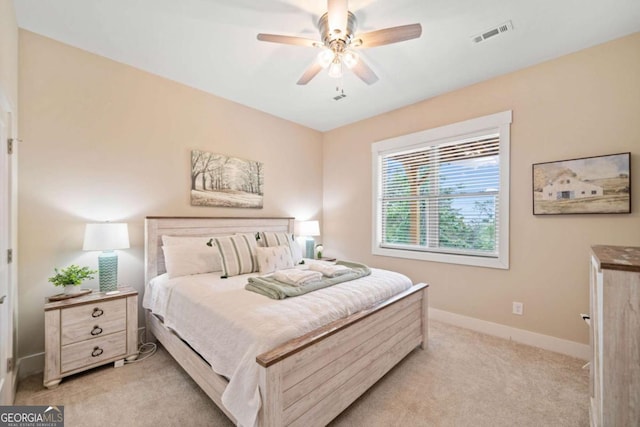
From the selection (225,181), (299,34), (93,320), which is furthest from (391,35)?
(93,320)

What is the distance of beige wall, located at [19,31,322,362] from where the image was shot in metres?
2.23

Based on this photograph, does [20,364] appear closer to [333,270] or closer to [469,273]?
[333,270]

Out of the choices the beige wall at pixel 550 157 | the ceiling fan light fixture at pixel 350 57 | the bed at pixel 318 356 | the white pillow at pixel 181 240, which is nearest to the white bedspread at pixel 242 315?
the bed at pixel 318 356

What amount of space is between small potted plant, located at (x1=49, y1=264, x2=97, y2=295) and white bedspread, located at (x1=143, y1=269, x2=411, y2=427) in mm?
556

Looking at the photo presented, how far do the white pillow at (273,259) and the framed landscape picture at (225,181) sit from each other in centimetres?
101

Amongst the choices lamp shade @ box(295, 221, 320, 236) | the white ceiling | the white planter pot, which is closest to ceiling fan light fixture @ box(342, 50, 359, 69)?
the white ceiling

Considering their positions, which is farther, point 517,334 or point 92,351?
point 517,334

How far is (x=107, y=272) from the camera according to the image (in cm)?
237

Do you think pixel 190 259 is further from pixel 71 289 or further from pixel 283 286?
pixel 283 286

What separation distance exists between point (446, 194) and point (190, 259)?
3.06 m

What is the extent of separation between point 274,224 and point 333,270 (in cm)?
171

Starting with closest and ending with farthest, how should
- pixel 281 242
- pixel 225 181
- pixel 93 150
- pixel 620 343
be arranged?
pixel 620 343
pixel 93 150
pixel 281 242
pixel 225 181

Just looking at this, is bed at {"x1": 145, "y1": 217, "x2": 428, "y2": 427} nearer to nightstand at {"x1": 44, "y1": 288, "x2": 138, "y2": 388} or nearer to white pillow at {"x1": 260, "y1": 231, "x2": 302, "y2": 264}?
nightstand at {"x1": 44, "y1": 288, "x2": 138, "y2": 388}

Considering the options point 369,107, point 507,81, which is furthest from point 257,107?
point 507,81
